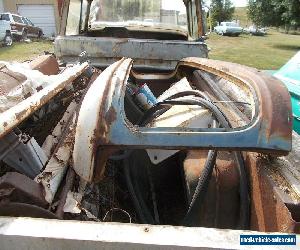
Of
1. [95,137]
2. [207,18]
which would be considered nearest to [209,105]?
[95,137]

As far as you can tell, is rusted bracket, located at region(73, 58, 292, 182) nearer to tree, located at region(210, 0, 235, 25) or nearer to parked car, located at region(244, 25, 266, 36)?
parked car, located at region(244, 25, 266, 36)

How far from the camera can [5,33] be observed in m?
20.7

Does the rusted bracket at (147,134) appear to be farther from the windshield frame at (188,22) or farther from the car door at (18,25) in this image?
the car door at (18,25)

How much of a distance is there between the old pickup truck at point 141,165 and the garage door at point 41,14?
89.4 feet

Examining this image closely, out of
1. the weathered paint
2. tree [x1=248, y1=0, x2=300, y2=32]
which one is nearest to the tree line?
tree [x1=248, y1=0, x2=300, y2=32]

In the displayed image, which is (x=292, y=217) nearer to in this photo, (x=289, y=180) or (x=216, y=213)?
(x=289, y=180)

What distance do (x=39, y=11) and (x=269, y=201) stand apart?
95.9 ft

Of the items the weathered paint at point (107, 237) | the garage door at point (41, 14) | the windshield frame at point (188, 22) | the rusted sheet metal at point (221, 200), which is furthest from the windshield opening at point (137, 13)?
the garage door at point (41, 14)

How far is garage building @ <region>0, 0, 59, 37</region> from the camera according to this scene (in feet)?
90.0

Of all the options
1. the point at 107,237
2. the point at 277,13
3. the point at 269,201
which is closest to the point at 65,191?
the point at 107,237

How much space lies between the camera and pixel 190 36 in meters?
4.66

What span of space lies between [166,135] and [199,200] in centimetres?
41

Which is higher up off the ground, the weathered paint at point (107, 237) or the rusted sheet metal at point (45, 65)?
the rusted sheet metal at point (45, 65)

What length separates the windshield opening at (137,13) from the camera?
4621mm
